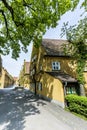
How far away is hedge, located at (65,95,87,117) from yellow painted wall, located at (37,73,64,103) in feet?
3.96

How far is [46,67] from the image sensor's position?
2292cm

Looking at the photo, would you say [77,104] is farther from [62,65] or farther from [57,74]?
[62,65]

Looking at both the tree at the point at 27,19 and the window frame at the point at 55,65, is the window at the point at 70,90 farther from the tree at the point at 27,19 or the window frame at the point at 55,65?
the tree at the point at 27,19

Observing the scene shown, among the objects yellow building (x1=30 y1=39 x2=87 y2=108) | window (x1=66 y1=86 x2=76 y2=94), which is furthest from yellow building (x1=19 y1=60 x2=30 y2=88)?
window (x1=66 y1=86 x2=76 y2=94)

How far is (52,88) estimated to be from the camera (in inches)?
816

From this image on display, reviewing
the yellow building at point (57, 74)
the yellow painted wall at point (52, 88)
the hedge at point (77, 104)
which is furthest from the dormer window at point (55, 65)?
the hedge at point (77, 104)

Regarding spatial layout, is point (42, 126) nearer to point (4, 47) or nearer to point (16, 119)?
point (16, 119)

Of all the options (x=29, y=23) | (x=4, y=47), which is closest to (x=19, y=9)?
(x=29, y=23)

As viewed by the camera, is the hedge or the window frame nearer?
the hedge

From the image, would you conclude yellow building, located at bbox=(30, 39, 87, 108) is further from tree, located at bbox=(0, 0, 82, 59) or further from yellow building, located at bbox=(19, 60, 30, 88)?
Answer: yellow building, located at bbox=(19, 60, 30, 88)

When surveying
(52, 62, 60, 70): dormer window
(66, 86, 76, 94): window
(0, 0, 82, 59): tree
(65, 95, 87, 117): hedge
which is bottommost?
(65, 95, 87, 117): hedge

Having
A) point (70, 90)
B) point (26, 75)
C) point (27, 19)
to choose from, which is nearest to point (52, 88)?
point (70, 90)

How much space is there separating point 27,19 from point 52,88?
31.8 feet

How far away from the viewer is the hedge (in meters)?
14.7
